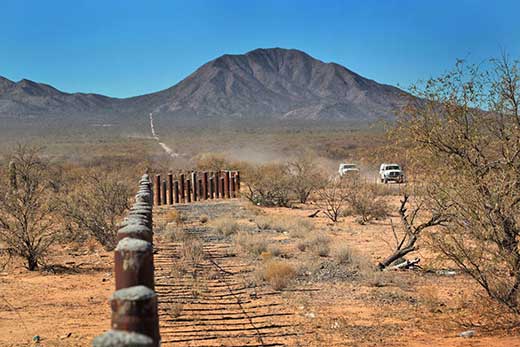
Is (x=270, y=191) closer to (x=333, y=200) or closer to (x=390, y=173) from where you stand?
(x=333, y=200)

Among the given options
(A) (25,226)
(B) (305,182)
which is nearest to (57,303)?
(A) (25,226)

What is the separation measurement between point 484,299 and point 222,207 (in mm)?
17010

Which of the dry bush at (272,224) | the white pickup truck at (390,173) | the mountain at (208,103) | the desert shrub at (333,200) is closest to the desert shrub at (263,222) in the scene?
the dry bush at (272,224)

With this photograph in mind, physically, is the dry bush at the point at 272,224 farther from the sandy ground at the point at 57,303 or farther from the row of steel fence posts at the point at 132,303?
the row of steel fence posts at the point at 132,303

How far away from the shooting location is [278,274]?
10.5 m

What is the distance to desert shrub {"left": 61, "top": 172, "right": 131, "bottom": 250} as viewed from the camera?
15.1 m

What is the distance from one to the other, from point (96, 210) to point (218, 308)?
775 centimetres

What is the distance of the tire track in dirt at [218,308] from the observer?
745 centimetres

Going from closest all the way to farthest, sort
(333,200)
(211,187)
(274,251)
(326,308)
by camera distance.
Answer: (326,308) → (274,251) → (333,200) → (211,187)

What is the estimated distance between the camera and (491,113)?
31.7ft

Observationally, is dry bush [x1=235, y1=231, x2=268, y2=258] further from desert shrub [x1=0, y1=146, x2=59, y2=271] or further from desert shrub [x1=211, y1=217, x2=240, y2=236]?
desert shrub [x1=0, y1=146, x2=59, y2=271]

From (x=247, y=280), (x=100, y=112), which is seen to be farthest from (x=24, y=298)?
(x=100, y=112)

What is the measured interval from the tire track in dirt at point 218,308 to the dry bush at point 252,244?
1.00m

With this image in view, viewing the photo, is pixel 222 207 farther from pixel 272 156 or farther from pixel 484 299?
pixel 272 156
